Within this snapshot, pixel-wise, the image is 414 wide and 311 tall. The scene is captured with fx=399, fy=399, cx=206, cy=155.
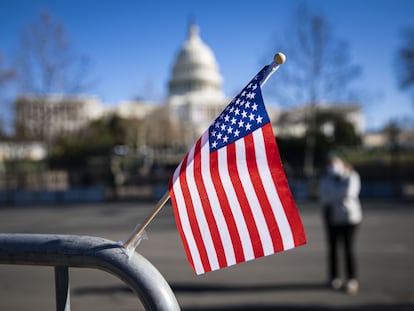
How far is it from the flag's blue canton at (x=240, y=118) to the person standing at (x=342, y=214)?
13.6 feet

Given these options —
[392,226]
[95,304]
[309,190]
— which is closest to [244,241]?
[95,304]

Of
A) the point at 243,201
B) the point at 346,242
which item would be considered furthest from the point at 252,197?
the point at 346,242

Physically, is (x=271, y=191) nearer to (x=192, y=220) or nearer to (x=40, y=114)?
(x=192, y=220)

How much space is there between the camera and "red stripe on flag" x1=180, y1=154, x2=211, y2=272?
1798 millimetres

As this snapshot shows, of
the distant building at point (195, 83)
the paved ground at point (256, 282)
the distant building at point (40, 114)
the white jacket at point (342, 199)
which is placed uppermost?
the distant building at point (195, 83)

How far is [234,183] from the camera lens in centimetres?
188

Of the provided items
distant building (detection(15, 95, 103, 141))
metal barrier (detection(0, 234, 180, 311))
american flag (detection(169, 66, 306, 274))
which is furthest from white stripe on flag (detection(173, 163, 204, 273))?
distant building (detection(15, 95, 103, 141))

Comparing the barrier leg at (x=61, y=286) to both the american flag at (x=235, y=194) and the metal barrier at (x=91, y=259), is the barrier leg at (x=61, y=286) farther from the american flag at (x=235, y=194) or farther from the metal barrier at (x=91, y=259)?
the american flag at (x=235, y=194)

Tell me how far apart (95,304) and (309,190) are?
13.3m

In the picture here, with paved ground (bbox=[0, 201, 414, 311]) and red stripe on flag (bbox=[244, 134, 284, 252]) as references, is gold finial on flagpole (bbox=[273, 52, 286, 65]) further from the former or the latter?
paved ground (bbox=[0, 201, 414, 311])

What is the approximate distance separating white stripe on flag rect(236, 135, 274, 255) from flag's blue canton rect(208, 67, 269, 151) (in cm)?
6

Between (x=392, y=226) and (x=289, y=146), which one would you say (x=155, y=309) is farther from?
(x=289, y=146)

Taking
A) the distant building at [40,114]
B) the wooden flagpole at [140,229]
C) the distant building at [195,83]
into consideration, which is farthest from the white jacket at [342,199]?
the distant building at [195,83]

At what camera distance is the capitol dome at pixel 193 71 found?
94625 millimetres
